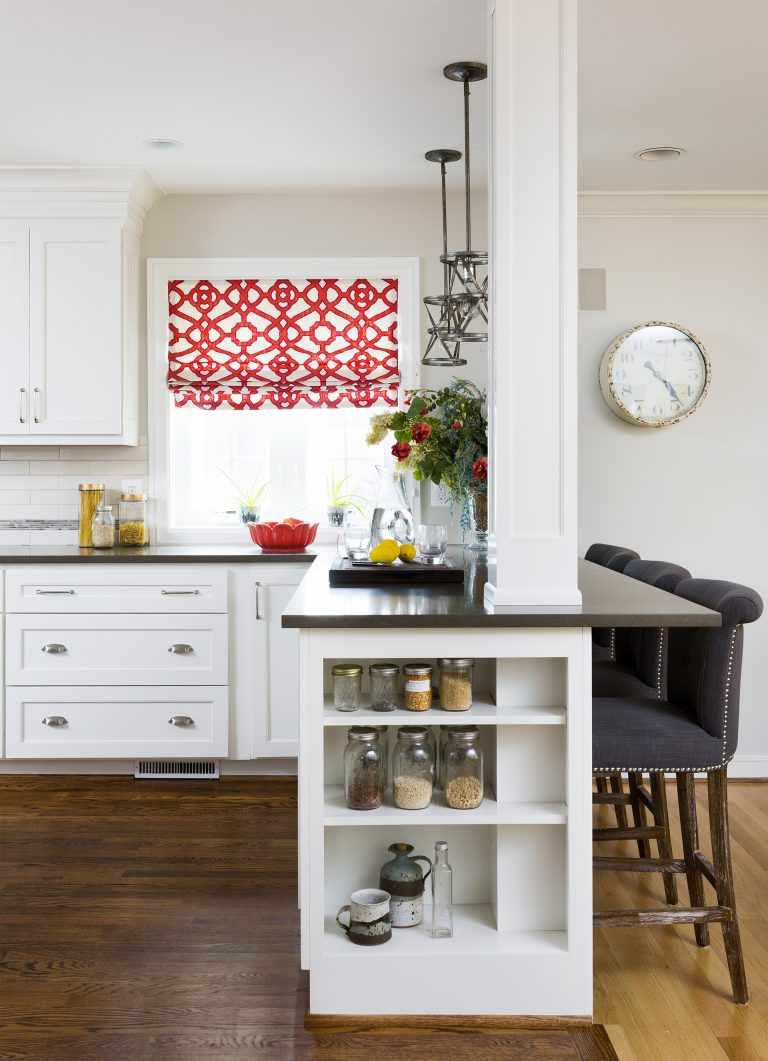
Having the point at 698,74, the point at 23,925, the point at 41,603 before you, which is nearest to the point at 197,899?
the point at 23,925

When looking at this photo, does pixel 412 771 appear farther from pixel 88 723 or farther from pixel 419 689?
pixel 88 723

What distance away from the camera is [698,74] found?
3.11 metres

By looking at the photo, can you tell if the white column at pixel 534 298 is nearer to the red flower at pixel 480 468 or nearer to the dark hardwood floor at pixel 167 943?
the red flower at pixel 480 468

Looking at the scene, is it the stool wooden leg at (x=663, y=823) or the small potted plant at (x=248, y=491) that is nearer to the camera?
the stool wooden leg at (x=663, y=823)

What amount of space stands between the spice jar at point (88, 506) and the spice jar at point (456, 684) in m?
2.59

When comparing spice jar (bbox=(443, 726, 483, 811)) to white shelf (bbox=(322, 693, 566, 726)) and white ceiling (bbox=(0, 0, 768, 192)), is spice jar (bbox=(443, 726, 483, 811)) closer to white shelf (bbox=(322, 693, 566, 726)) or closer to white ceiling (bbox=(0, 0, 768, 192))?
white shelf (bbox=(322, 693, 566, 726))

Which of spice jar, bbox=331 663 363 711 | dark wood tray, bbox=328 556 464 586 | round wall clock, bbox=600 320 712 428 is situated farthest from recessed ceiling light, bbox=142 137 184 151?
spice jar, bbox=331 663 363 711

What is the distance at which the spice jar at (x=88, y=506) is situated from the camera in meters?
4.39

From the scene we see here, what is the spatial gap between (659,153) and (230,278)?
76.6 inches

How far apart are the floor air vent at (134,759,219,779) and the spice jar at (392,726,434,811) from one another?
207 centimetres

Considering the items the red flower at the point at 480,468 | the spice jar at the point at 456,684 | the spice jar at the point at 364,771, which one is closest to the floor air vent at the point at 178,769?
the red flower at the point at 480,468

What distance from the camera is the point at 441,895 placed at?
2309mm

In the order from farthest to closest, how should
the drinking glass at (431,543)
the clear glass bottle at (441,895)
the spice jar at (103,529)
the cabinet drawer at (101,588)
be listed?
the spice jar at (103,529)
the cabinet drawer at (101,588)
the drinking glass at (431,543)
the clear glass bottle at (441,895)

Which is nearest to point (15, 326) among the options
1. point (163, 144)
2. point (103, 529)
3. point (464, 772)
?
point (103, 529)
